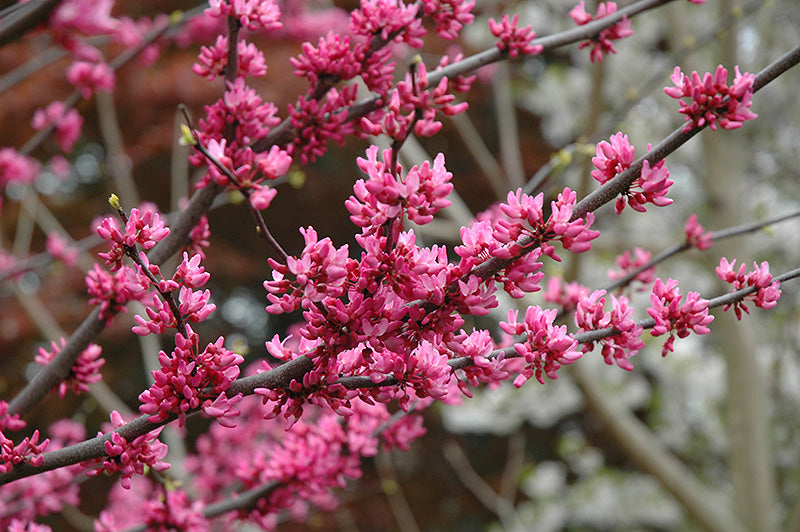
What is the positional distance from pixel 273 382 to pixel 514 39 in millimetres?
860

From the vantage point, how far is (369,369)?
938 millimetres

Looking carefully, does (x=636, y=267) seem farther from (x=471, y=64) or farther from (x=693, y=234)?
(x=471, y=64)

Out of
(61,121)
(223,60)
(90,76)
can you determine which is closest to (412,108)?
(223,60)

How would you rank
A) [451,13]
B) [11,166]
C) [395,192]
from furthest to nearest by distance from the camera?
[11,166] < [451,13] < [395,192]

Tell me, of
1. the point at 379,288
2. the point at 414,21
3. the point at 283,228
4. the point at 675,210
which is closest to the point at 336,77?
the point at 414,21

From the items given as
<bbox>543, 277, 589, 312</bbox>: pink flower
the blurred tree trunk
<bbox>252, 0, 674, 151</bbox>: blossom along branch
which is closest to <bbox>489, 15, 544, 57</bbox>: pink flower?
<bbox>252, 0, 674, 151</bbox>: blossom along branch

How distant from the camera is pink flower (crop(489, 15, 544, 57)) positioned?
1335 mm

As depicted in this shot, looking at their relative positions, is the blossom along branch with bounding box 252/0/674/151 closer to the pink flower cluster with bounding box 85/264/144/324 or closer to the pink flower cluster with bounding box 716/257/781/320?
the pink flower cluster with bounding box 85/264/144/324

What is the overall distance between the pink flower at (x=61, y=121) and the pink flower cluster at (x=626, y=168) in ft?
6.24

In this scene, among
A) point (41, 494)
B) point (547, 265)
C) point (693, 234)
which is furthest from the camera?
point (547, 265)

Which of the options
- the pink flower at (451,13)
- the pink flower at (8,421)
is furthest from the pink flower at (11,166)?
the pink flower at (451,13)

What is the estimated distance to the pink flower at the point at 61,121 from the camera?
223cm

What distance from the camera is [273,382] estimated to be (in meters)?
0.93

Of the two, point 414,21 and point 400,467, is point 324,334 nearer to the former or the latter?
point 414,21
